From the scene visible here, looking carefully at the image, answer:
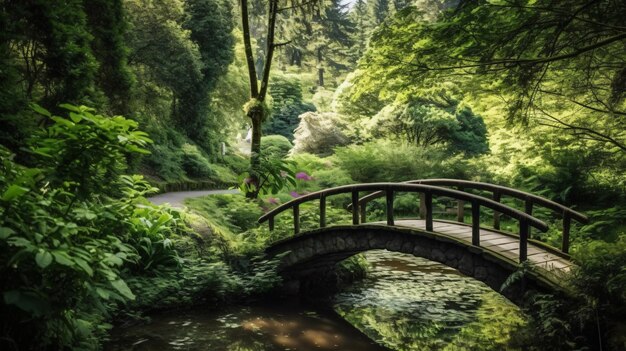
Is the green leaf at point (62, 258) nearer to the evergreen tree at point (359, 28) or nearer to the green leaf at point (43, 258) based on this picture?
the green leaf at point (43, 258)

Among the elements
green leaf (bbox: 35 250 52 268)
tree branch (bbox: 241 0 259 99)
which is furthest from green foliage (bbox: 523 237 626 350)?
tree branch (bbox: 241 0 259 99)

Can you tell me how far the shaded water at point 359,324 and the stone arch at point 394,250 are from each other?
2.65 feet

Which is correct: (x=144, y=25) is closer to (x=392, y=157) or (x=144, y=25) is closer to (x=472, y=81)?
(x=392, y=157)

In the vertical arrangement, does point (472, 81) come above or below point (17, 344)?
above

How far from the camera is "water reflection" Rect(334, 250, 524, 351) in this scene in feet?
21.8

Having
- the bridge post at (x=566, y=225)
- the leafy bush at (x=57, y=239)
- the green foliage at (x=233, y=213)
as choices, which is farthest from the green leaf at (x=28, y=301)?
the green foliage at (x=233, y=213)

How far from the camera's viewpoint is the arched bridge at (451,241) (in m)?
6.25

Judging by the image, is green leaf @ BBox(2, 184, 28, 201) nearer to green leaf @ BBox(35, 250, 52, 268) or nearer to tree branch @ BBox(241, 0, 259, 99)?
green leaf @ BBox(35, 250, 52, 268)

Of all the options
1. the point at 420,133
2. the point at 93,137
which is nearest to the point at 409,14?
the point at 93,137

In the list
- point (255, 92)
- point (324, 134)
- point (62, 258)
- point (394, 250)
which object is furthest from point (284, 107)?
point (62, 258)

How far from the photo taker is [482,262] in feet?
21.8

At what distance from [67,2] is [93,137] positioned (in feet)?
14.9

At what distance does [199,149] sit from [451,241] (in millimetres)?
17151

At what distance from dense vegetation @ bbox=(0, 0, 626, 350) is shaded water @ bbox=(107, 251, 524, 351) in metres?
0.54
